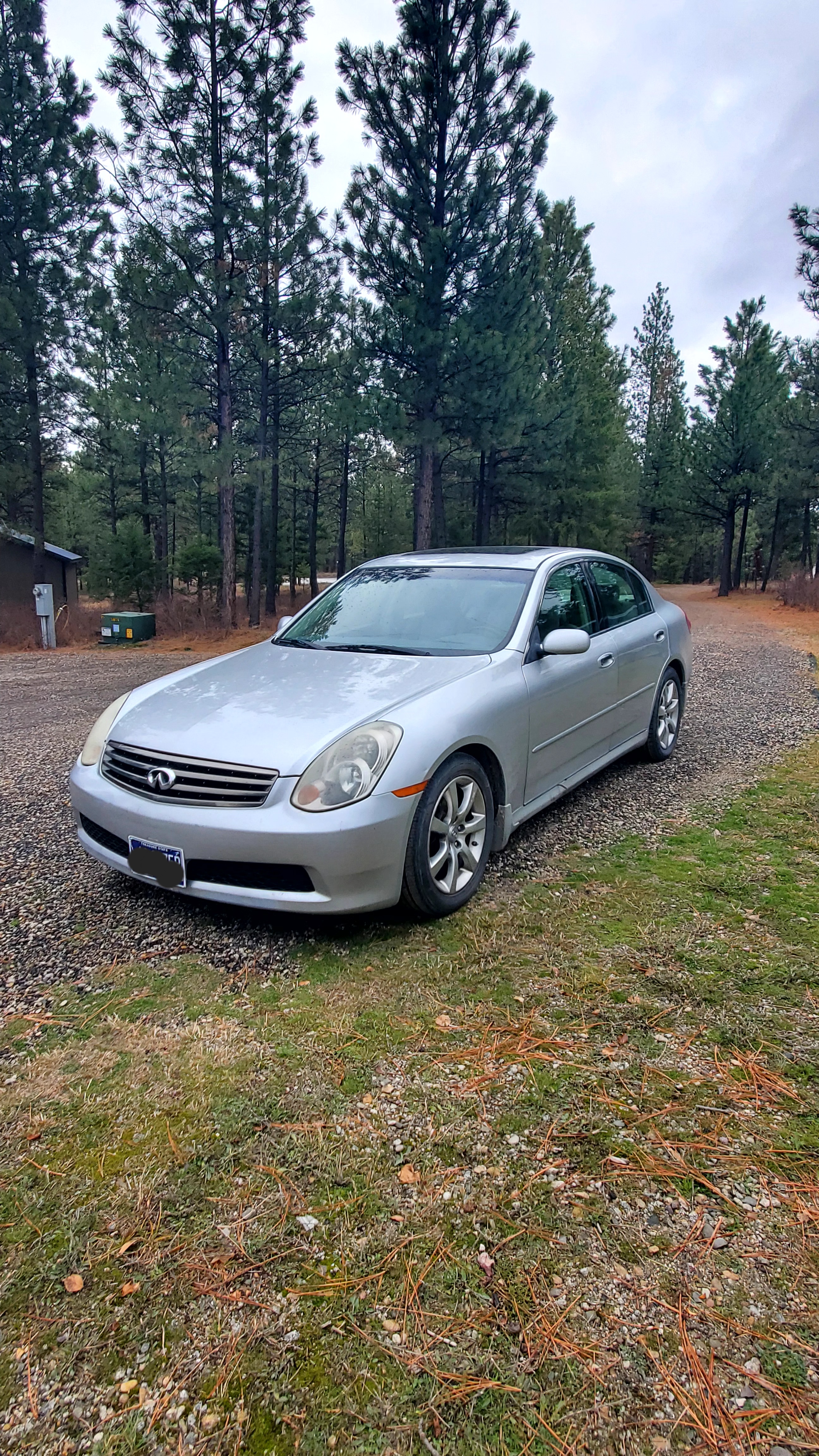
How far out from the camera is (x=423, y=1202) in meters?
1.71

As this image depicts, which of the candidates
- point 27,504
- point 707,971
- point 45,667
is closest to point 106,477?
point 27,504

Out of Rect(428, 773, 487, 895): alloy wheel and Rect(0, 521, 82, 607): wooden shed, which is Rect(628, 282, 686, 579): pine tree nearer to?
Rect(0, 521, 82, 607): wooden shed

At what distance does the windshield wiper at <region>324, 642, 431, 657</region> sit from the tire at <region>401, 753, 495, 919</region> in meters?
0.73

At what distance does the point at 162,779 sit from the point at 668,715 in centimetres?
380

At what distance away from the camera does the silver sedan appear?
265 cm

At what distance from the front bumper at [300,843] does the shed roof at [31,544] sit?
17.8 m

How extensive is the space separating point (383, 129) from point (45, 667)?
1194 centimetres

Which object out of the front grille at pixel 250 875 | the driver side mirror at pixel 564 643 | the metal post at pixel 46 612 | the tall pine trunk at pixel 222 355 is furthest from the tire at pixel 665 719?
the tall pine trunk at pixel 222 355

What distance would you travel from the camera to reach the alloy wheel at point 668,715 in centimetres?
521

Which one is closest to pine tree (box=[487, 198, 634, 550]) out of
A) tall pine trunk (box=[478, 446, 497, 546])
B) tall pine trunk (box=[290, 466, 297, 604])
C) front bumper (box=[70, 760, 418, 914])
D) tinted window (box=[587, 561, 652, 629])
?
tall pine trunk (box=[478, 446, 497, 546])

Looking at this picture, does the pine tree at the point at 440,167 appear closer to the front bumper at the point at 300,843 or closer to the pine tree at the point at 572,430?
the pine tree at the point at 572,430

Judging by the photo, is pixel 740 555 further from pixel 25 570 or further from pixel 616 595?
pixel 616 595

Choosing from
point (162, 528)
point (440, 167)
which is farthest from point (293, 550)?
point (440, 167)

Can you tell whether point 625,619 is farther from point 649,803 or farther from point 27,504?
point 27,504
